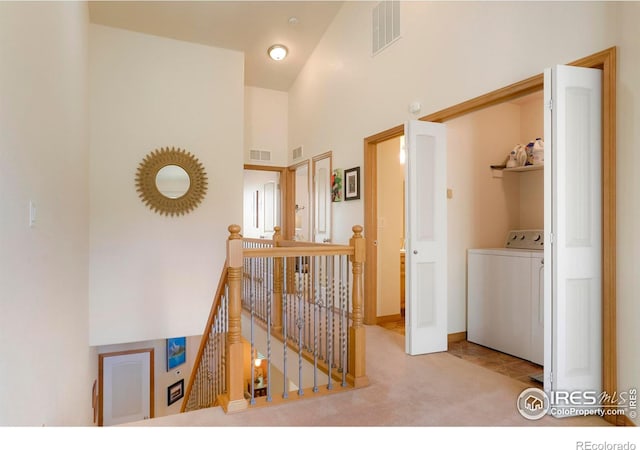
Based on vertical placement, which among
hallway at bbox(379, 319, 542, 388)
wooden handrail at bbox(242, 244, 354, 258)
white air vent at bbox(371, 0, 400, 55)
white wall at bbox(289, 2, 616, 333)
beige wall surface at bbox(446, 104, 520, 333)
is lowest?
hallway at bbox(379, 319, 542, 388)

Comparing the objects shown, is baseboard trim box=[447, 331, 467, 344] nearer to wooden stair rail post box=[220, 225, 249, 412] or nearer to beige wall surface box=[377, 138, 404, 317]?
beige wall surface box=[377, 138, 404, 317]

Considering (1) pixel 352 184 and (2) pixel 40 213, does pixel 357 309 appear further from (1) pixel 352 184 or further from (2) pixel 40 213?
(1) pixel 352 184

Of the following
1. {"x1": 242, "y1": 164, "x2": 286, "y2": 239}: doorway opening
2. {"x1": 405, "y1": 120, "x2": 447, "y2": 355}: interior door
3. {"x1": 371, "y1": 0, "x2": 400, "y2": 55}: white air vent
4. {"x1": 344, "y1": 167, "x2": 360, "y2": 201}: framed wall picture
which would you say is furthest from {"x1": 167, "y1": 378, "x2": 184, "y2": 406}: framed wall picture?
{"x1": 371, "y1": 0, "x2": 400, "y2": 55}: white air vent

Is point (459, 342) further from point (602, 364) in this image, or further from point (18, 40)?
point (18, 40)

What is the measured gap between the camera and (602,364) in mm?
2199

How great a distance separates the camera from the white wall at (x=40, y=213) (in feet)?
4.69

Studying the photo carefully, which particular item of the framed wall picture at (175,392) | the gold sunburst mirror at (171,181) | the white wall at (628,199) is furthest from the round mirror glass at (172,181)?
the white wall at (628,199)

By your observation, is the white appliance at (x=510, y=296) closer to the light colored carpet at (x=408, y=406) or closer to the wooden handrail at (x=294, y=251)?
the light colored carpet at (x=408, y=406)

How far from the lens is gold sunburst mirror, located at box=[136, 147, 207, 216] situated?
4.62 metres

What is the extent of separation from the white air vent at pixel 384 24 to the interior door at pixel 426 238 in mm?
1228

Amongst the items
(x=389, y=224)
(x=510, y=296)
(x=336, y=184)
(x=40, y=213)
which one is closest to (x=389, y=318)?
(x=389, y=224)

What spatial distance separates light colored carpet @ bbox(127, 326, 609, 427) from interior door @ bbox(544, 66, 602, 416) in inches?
11.7

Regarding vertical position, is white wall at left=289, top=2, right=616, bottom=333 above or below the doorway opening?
above

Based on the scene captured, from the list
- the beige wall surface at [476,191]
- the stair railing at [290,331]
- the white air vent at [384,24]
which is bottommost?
the stair railing at [290,331]
